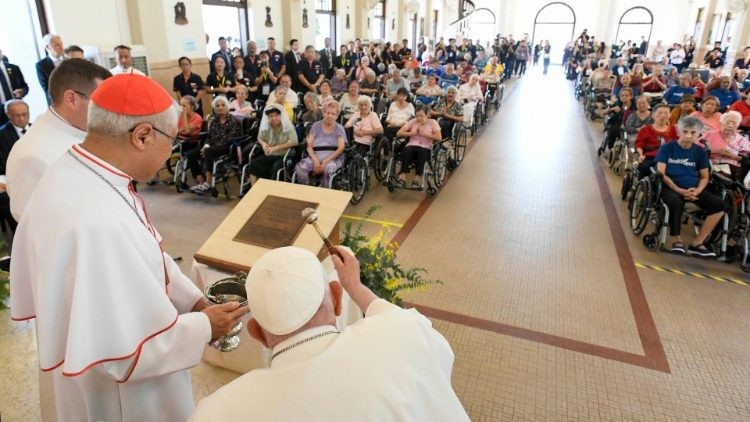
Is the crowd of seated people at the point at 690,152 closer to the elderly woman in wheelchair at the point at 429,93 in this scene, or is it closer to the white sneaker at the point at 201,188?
the elderly woman in wheelchair at the point at 429,93

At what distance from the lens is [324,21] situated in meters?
13.5

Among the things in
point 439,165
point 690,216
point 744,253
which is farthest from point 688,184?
point 439,165

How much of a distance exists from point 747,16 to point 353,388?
19.1 meters

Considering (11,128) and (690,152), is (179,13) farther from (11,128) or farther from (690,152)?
(690,152)

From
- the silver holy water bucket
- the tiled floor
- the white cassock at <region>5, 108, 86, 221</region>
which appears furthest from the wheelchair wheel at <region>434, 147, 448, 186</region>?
the white cassock at <region>5, 108, 86, 221</region>

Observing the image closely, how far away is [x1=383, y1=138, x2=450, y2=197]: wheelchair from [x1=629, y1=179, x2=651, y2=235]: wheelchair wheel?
6.83 ft

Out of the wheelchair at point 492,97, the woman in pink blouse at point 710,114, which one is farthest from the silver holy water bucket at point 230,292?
the wheelchair at point 492,97

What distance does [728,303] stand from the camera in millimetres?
3393

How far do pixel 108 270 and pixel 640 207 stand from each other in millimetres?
4684

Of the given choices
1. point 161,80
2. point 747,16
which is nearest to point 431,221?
point 161,80

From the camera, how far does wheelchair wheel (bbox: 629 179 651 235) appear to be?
168 inches

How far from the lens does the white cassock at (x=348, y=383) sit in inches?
35.8

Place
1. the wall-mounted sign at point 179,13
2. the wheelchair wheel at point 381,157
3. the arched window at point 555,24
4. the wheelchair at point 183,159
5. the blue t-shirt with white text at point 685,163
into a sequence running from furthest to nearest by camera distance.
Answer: the arched window at point 555,24, the wall-mounted sign at point 179,13, the wheelchair wheel at point 381,157, the wheelchair at point 183,159, the blue t-shirt with white text at point 685,163

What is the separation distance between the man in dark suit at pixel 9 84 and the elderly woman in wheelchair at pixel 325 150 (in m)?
3.42
